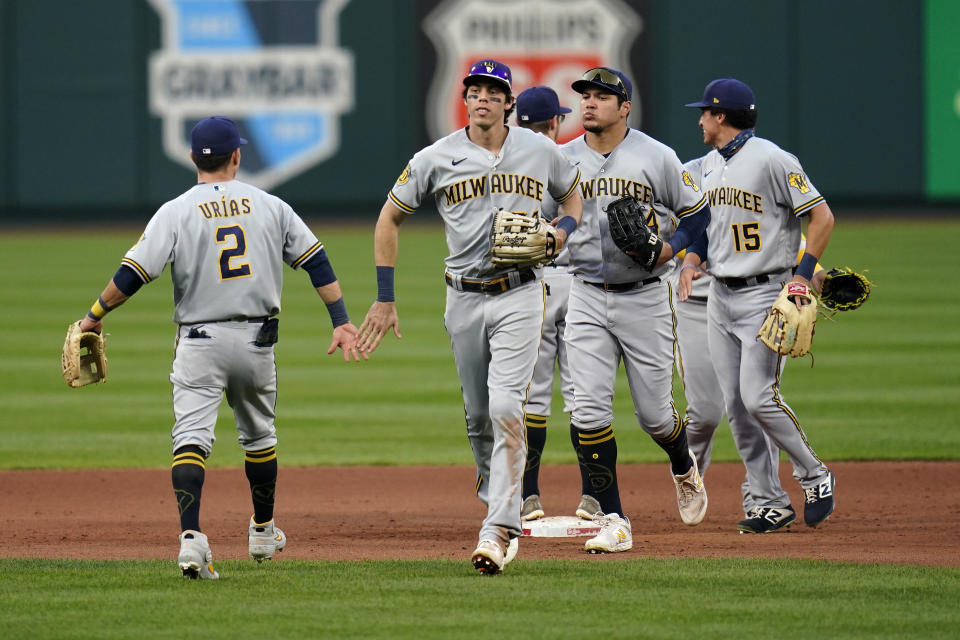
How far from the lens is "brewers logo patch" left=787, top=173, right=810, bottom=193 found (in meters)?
6.54

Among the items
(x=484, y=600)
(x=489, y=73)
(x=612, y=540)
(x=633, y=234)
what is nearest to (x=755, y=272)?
(x=633, y=234)

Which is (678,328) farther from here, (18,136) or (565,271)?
(18,136)

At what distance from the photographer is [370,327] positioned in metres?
5.71

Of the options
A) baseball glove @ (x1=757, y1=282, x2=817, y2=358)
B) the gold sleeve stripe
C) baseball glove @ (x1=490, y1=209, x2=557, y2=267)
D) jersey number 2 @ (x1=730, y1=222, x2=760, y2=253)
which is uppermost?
baseball glove @ (x1=490, y1=209, x2=557, y2=267)

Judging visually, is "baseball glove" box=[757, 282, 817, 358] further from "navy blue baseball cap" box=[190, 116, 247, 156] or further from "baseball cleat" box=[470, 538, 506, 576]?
"navy blue baseball cap" box=[190, 116, 247, 156]

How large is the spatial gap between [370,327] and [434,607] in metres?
1.27

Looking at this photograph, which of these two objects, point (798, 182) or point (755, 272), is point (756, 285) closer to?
point (755, 272)

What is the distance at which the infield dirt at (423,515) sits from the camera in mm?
6211

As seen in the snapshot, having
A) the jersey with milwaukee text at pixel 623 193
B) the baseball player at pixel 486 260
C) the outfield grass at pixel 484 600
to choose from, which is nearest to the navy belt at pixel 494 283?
the baseball player at pixel 486 260


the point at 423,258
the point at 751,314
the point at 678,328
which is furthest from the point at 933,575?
the point at 423,258

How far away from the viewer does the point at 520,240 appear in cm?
555

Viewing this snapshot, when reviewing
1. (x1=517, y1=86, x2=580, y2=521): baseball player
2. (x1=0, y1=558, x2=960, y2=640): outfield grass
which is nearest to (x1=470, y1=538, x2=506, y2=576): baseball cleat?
(x1=0, y1=558, x2=960, y2=640): outfield grass

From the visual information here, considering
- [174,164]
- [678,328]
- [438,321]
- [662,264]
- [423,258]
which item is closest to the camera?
[662,264]

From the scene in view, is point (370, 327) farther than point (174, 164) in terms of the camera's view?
No
